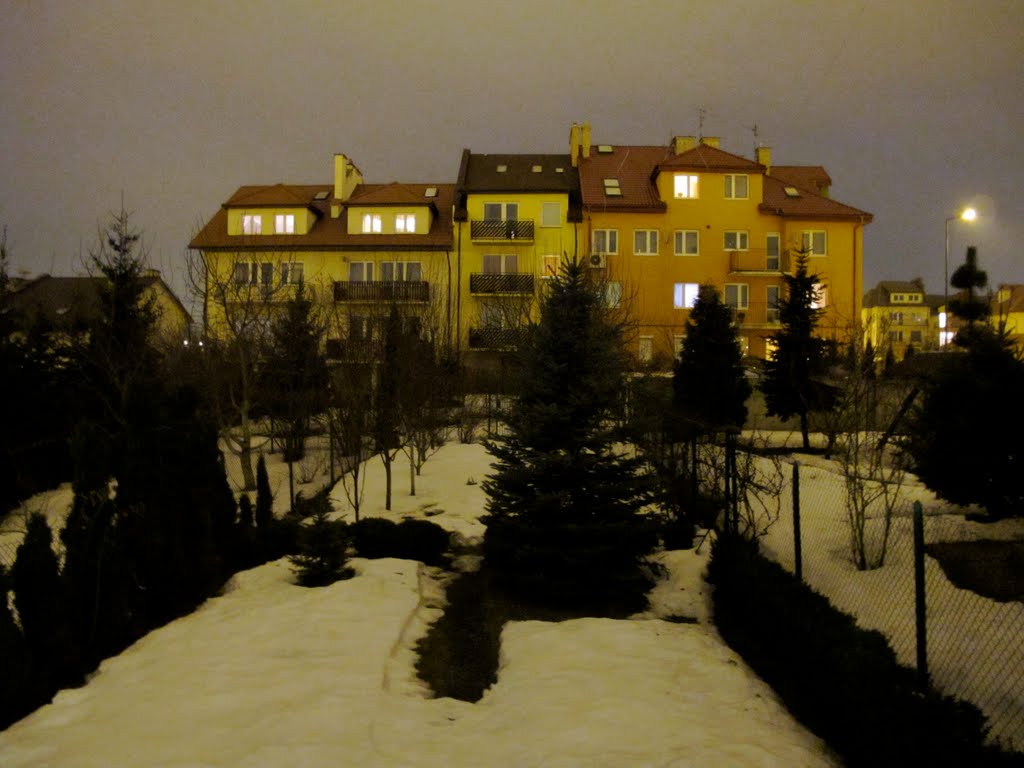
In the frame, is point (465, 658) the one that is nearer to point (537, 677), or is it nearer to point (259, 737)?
point (537, 677)

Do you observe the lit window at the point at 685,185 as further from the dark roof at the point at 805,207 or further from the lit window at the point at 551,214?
the lit window at the point at 551,214

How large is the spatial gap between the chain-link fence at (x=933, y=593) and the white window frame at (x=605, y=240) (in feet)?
85.9

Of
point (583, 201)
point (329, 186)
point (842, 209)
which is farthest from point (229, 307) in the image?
point (842, 209)

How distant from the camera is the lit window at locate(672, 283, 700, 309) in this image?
37375mm

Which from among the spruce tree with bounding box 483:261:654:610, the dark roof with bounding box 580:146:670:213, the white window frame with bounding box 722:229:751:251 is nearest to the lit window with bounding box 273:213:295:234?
the dark roof with bounding box 580:146:670:213

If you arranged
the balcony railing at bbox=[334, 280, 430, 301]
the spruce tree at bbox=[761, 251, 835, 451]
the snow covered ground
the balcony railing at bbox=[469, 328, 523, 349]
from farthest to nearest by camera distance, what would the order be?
the balcony railing at bbox=[334, 280, 430, 301]
the balcony railing at bbox=[469, 328, 523, 349]
the spruce tree at bbox=[761, 251, 835, 451]
the snow covered ground

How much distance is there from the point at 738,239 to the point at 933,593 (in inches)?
1252

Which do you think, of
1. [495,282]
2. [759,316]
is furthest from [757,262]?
[495,282]

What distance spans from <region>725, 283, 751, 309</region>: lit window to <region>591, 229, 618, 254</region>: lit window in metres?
6.25

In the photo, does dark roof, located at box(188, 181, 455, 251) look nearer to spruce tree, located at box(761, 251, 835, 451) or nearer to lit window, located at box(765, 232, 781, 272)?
lit window, located at box(765, 232, 781, 272)

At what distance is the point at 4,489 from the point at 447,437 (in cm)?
1313

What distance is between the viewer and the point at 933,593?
26.8ft

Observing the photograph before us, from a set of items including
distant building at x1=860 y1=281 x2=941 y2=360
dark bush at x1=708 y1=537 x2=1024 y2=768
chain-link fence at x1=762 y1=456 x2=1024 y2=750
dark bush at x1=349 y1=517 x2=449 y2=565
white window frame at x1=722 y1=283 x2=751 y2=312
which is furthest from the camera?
distant building at x1=860 y1=281 x2=941 y2=360

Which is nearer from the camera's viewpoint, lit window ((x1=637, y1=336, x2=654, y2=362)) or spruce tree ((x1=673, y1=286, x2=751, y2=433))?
spruce tree ((x1=673, y1=286, x2=751, y2=433))
